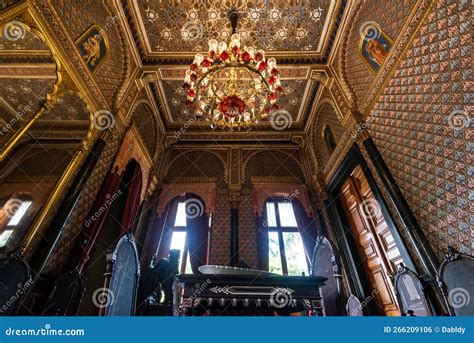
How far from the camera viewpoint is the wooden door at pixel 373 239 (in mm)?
4543

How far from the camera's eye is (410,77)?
3680 mm

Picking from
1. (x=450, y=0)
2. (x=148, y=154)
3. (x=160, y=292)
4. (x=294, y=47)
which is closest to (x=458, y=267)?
(x=450, y=0)

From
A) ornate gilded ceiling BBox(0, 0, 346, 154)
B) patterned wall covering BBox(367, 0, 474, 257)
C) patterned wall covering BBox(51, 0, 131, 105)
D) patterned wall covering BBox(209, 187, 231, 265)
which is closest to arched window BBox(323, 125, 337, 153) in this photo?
ornate gilded ceiling BBox(0, 0, 346, 154)

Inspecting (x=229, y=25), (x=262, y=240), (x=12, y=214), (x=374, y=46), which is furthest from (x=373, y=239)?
(x=12, y=214)

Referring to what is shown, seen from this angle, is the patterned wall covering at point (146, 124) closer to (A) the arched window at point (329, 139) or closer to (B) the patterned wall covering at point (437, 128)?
(A) the arched window at point (329, 139)

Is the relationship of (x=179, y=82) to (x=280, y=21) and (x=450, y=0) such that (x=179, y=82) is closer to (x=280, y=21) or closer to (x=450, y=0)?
(x=280, y=21)

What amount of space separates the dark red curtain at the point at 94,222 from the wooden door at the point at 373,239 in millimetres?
5322

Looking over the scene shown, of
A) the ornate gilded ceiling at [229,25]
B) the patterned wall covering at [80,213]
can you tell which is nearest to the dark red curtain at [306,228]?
the ornate gilded ceiling at [229,25]

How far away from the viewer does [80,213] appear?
3982 mm

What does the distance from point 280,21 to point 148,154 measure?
16.3ft

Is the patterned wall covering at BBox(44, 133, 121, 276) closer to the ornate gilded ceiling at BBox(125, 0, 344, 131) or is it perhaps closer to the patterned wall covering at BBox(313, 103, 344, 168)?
the ornate gilded ceiling at BBox(125, 0, 344, 131)

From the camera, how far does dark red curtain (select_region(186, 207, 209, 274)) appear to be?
5.73m

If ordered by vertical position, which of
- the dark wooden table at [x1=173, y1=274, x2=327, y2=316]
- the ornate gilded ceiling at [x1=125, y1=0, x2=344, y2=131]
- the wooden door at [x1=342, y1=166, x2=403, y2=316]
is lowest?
the dark wooden table at [x1=173, y1=274, x2=327, y2=316]

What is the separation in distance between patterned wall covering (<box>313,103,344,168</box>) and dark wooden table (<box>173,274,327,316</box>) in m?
4.24
